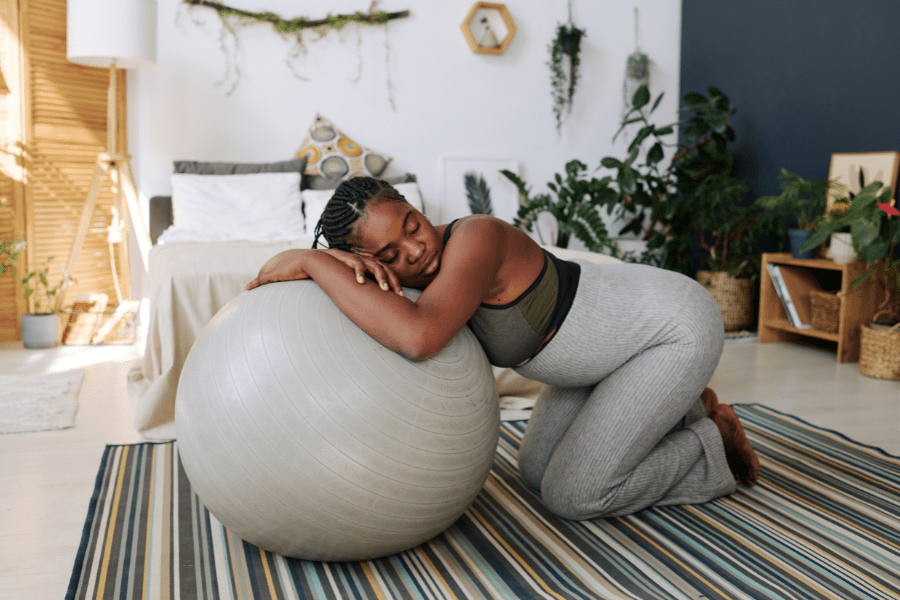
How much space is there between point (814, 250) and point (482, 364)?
10.3 ft

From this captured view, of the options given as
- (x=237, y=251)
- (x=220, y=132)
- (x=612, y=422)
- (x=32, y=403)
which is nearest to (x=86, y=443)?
(x=32, y=403)

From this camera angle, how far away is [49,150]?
4148 mm

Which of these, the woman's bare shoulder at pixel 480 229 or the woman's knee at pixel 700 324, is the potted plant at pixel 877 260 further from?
the woman's bare shoulder at pixel 480 229

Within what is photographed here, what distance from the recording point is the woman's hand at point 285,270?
4.85ft

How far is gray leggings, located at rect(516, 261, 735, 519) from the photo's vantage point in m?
1.67

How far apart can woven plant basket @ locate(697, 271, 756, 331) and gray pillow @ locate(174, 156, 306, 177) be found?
2.63 metres

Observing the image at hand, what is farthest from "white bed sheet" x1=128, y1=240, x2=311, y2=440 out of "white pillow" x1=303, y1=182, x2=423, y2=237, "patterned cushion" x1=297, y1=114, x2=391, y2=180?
"patterned cushion" x1=297, y1=114, x2=391, y2=180

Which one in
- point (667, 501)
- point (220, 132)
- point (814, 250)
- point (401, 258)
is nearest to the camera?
point (401, 258)

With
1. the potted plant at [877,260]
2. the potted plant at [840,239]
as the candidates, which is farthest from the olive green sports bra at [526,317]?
the potted plant at [840,239]

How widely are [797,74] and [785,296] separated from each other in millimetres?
1402

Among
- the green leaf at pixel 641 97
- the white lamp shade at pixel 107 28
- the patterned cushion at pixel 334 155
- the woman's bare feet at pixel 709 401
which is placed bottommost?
the woman's bare feet at pixel 709 401

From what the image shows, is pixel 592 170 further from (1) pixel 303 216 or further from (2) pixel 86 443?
(2) pixel 86 443

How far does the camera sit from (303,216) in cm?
400

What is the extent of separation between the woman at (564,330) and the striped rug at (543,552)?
0.33 feet
